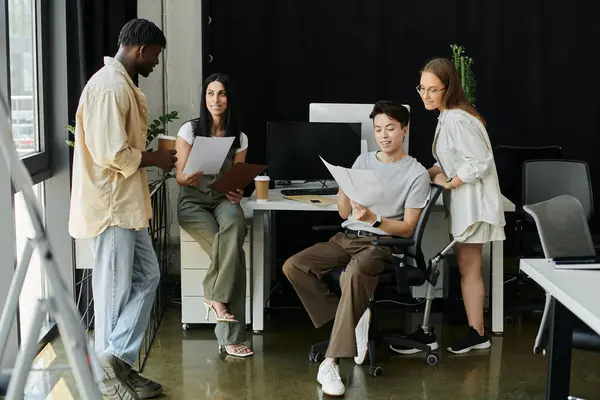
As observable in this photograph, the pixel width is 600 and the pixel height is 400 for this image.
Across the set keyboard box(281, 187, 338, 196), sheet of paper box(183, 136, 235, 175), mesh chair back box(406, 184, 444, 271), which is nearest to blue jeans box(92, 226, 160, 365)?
sheet of paper box(183, 136, 235, 175)

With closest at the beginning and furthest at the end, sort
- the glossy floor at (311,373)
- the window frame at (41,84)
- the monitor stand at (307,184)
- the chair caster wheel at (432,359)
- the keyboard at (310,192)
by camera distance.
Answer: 1. the glossy floor at (311,373)
2. the chair caster wheel at (432,359)
3. the window frame at (41,84)
4. the keyboard at (310,192)
5. the monitor stand at (307,184)

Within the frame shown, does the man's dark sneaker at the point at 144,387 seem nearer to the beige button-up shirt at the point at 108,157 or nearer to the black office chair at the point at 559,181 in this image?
the beige button-up shirt at the point at 108,157

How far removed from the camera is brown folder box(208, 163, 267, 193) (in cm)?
438

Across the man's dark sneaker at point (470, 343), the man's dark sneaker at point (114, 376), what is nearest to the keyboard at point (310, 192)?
the man's dark sneaker at point (470, 343)

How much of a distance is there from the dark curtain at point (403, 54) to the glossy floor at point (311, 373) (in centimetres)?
213

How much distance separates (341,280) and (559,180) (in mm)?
1891

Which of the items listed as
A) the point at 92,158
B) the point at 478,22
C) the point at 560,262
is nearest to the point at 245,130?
the point at 478,22

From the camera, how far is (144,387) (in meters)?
3.81

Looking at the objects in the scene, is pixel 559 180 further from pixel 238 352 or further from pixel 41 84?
pixel 41 84

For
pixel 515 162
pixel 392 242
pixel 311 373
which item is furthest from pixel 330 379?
pixel 515 162

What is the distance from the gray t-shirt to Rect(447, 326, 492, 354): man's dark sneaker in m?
0.80

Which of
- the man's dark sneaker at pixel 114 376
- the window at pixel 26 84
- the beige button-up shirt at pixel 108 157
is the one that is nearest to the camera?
the beige button-up shirt at pixel 108 157

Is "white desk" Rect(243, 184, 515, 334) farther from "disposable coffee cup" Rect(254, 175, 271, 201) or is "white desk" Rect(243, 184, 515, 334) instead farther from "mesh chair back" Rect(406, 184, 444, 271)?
"mesh chair back" Rect(406, 184, 444, 271)

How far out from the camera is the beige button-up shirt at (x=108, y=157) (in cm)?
338
